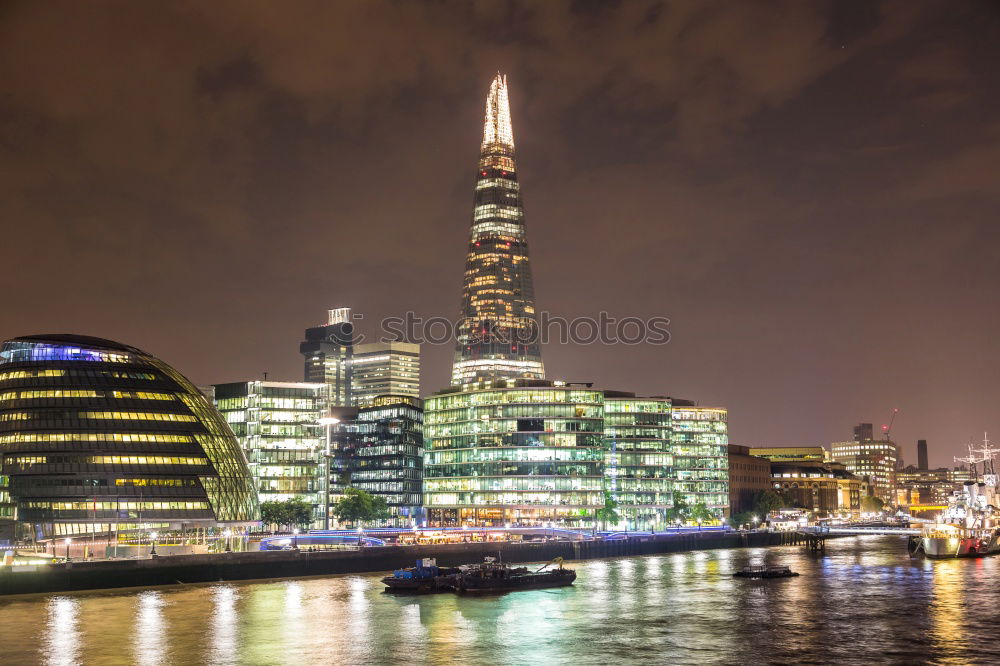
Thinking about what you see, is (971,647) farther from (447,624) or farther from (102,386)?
(102,386)

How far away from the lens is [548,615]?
295 feet

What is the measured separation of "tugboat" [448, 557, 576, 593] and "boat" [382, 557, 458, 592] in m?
1.29

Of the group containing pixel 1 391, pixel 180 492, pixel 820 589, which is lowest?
pixel 820 589

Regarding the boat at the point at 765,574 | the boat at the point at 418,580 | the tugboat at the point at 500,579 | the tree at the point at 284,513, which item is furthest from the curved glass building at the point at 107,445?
the boat at the point at 765,574

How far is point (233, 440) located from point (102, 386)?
23.8 meters

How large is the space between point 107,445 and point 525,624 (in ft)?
292

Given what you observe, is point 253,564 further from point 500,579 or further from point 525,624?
point 525,624

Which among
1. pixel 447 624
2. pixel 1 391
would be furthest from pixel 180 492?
pixel 447 624

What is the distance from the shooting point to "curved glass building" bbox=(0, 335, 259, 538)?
481 feet

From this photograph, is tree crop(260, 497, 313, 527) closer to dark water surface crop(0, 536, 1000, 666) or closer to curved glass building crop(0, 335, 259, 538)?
curved glass building crop(0, 335, 259, 538)

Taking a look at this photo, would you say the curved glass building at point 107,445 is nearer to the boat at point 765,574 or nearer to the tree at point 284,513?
the tree at point 284,513

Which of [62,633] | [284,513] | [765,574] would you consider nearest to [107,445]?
[284,513]

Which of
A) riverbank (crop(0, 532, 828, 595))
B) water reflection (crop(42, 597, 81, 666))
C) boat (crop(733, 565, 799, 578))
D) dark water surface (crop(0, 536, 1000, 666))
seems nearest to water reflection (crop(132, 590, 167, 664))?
dark water surface (crop(0, 536, 1000, 666))

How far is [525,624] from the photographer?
8412cm
